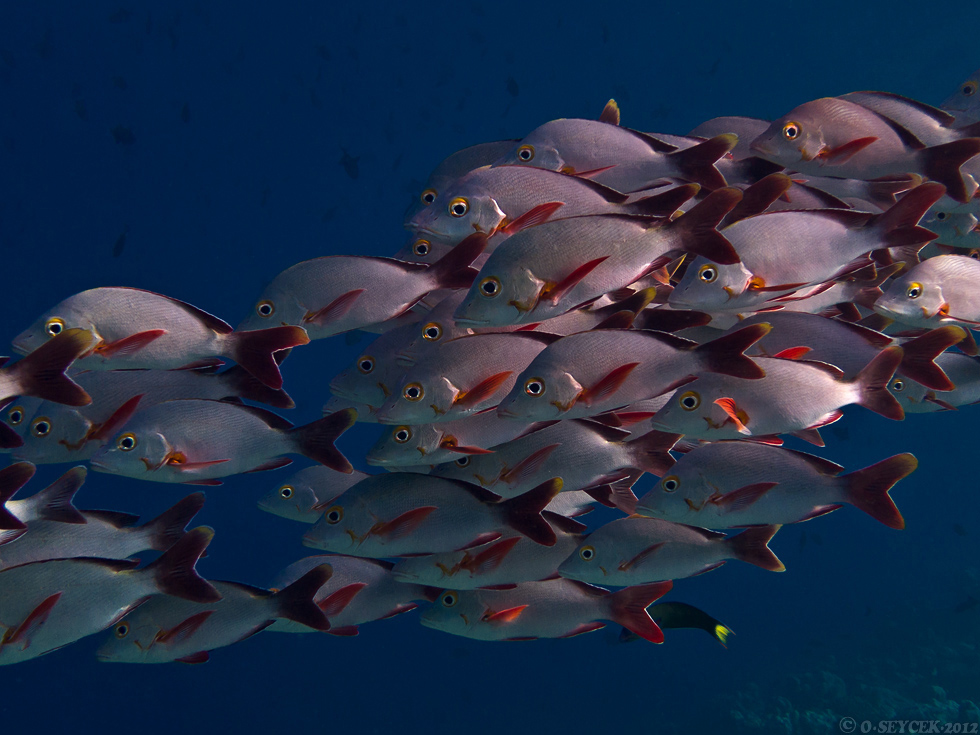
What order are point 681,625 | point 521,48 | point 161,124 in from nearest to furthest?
1. point 681,625
2. point 161,124
3. point 521,48

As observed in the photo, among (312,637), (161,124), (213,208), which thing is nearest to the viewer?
(161,124)

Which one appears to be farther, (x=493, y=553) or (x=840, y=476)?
(x=493, y=553)

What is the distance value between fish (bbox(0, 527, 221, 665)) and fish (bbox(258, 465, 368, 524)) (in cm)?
80

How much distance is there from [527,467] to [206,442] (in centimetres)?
118

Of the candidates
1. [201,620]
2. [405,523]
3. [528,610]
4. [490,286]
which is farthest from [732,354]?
[201,620]

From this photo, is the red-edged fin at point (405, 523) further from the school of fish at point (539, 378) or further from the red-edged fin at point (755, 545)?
the red-edged fin at point (755, 545)

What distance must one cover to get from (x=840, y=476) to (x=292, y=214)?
20.0 m

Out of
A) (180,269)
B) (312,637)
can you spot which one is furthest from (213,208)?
(312,637)

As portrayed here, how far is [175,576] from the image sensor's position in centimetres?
224

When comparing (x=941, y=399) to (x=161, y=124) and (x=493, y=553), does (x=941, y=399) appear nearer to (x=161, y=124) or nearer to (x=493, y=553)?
(x=493, y=553)

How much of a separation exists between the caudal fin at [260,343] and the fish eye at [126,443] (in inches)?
18.1

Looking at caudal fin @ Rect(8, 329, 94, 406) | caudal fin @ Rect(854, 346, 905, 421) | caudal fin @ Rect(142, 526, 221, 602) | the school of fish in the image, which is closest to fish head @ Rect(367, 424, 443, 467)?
the school of fish

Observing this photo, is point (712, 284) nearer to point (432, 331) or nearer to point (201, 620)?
point (432, 331)

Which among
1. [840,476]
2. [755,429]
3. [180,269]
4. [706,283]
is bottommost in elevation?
[180,269]
